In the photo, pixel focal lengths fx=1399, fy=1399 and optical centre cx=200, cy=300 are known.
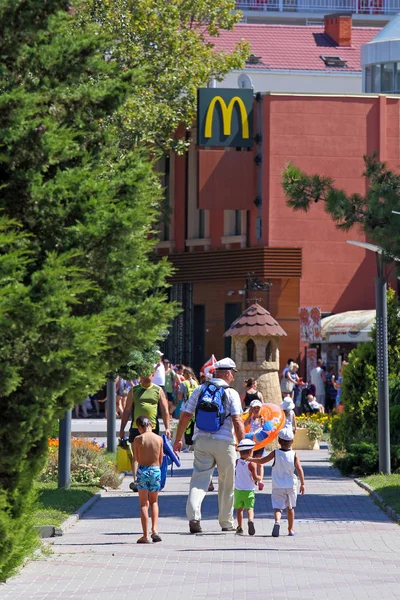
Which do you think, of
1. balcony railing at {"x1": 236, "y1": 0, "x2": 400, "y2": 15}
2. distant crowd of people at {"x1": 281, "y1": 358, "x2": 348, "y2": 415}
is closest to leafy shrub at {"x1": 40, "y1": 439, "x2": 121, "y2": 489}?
distant crowd of people at {"x1": 281, "y1": 358, "x2": 348, "y2": 415}

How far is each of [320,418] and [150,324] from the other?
74.4ft

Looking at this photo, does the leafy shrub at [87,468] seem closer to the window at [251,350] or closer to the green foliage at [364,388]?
the green foliage at [364,388]

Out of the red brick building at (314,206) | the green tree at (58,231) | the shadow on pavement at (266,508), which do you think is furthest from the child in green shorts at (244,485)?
the red brick building at (314,206)

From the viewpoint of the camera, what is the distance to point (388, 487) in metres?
19.4

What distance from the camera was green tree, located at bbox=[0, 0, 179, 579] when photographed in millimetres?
9398

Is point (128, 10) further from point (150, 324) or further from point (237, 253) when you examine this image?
point (150, 324)

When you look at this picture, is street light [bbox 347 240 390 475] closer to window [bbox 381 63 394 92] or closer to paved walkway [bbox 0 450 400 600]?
paved walkway [bbox 0 450 400 600]

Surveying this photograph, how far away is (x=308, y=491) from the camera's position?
20.2 meters

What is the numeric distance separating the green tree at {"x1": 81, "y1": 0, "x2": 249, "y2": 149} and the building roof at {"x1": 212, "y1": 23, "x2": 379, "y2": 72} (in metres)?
20.3

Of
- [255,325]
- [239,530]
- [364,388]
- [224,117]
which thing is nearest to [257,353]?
[255,325]

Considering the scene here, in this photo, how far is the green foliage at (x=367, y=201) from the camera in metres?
19.6

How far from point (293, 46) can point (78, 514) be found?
5455 cm

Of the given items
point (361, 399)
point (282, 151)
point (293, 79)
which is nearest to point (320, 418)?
point (361, 399)

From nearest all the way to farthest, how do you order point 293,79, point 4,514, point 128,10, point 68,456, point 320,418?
point 4,514 → point 68,456 → point 320,418 → point 128,10 → point 293,79
